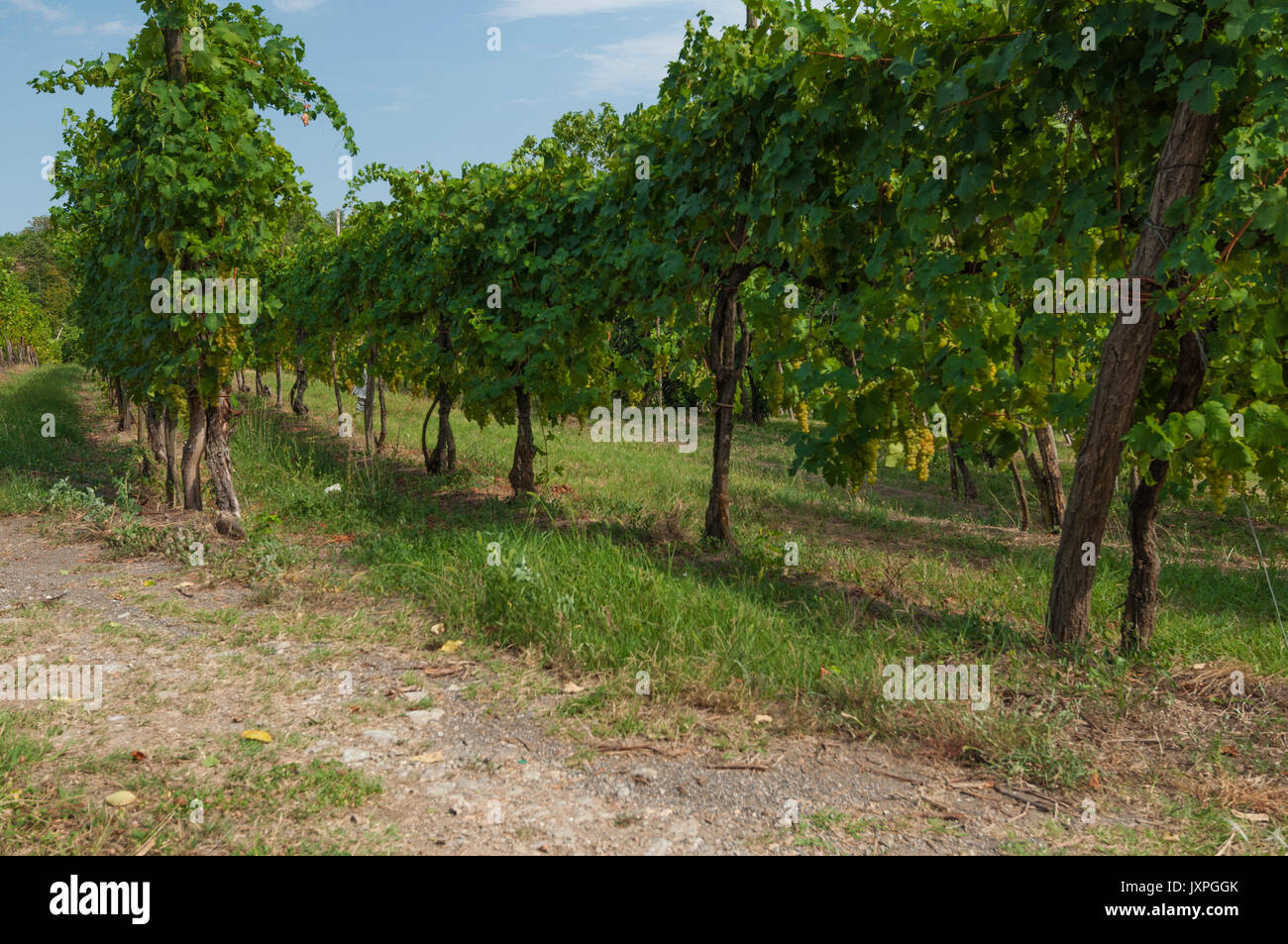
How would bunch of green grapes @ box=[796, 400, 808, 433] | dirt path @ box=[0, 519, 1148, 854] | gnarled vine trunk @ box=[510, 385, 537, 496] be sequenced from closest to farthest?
1. dirt path @ box=[0, 519, 1148, 854]
2. bunch of green grapes @ box=[796, 400, 808, 433]
3. gnarled vine trunk @ box=[510, 385, 537, 496]

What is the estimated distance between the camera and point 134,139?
7.91 meters

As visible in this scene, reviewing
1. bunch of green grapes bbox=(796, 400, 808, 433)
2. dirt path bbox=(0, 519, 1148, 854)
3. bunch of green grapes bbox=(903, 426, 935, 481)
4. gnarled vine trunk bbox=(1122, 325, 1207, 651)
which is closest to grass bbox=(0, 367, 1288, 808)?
gnarled vine trunk bbox=(1122, 325, 1207, 651)

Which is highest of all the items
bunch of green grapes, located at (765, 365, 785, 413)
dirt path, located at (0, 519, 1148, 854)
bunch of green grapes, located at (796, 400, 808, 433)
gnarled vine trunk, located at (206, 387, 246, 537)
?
bunch of green grapes, located at (765, 365, 785, 413)

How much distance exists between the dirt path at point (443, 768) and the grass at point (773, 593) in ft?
1.02

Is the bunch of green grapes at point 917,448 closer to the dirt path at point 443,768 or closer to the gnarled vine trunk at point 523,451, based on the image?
the dirt path at point 443,768

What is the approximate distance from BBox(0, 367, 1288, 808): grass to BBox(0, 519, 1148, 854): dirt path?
12.3 inches

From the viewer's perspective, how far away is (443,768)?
12.7 ft

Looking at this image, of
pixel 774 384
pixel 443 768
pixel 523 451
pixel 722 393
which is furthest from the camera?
pixel 523 451

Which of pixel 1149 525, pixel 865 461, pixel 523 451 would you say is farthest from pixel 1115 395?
pixel 523 451

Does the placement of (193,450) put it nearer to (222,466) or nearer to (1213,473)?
(222,466)

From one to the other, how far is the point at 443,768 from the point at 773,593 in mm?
3146

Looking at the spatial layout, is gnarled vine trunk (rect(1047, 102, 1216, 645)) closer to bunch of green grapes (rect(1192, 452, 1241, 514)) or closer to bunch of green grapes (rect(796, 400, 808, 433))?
bunch of green grapes (rect(1192, 452, 1241, 514))

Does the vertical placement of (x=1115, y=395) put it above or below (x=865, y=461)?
above

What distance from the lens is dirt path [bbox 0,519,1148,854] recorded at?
130 inches
